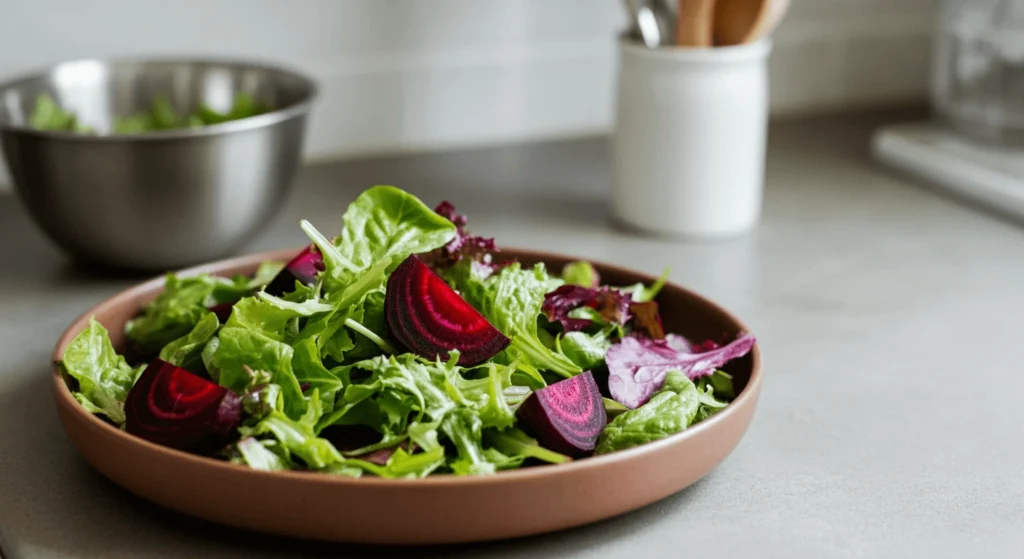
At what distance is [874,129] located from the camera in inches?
74.3

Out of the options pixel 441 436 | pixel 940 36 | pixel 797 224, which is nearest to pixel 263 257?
pixel 441 436

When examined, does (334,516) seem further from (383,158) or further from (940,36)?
(940,36)

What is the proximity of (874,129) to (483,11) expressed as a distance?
2.13ft

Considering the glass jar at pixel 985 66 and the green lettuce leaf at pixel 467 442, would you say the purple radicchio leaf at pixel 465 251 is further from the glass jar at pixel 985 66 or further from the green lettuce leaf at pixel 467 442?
the glass jar at pixel 985 66

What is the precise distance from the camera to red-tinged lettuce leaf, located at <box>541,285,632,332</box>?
0.94 metres

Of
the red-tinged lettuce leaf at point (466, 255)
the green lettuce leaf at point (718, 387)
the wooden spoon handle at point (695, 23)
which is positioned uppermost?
the wooden spoon handle at point (695, 23)

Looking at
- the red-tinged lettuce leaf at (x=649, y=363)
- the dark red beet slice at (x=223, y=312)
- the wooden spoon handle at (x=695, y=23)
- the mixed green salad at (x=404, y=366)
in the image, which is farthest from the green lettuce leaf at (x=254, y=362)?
the wooden spoon handle at (x=695, y=23)

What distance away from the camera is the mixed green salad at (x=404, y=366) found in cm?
76

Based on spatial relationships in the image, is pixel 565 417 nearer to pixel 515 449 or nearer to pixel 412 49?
pixel 515 449

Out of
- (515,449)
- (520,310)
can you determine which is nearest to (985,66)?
(520,310)

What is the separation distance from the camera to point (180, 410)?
0.76m

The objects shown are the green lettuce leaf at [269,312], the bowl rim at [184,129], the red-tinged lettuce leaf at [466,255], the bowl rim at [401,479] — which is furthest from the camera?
the bowl rim at [184,129]

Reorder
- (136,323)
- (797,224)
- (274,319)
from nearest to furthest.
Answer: (274,319), (136,323), (797,224)

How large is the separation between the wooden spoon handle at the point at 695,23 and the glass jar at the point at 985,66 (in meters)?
0.45
